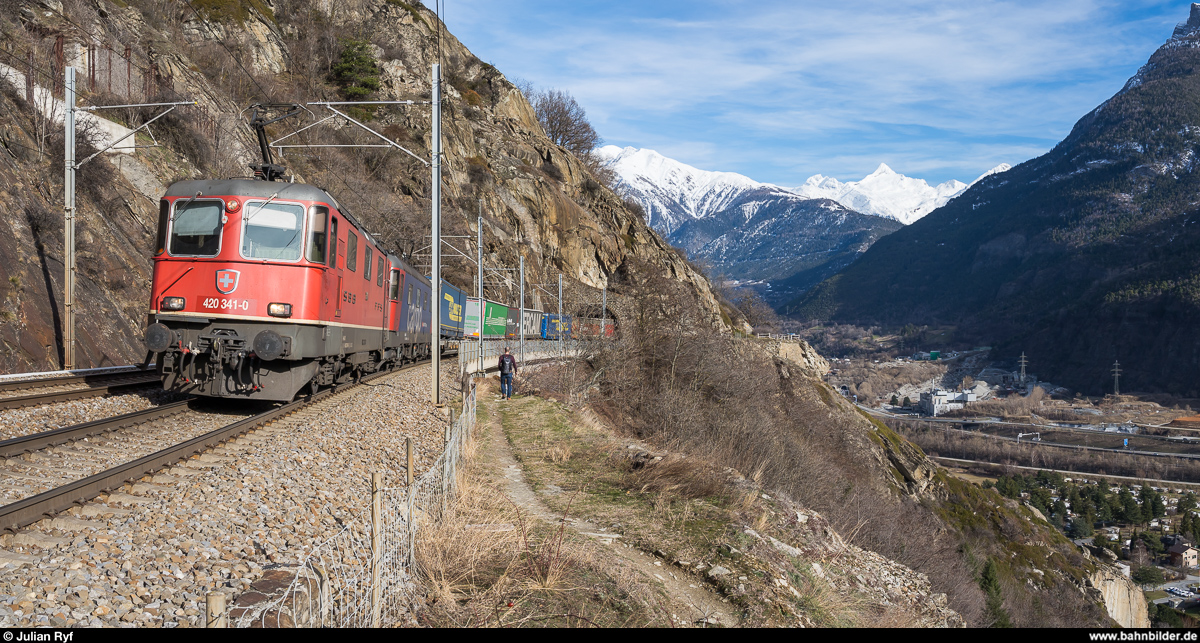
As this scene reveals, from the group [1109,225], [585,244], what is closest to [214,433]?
[585,244]

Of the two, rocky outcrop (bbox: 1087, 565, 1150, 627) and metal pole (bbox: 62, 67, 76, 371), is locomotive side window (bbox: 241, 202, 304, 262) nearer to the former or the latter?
metal pole (bbox: 62, 67, 76, 371)

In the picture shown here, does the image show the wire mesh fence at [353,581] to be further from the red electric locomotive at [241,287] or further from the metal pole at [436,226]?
the metal pole at [436,226]

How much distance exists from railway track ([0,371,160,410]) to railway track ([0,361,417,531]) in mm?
1635

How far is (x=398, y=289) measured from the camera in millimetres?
20609

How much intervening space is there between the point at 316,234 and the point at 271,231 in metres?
0.69

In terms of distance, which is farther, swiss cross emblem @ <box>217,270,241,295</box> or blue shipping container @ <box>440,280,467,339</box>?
blue shipping container @ <box>440,280,467,339</box>

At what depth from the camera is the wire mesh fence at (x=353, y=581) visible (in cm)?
394

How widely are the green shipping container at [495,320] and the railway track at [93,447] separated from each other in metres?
25.8

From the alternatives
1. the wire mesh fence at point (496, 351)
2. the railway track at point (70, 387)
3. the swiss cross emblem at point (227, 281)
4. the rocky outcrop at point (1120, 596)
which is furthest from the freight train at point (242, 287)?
the rocky outcrop at point (1120, 596)

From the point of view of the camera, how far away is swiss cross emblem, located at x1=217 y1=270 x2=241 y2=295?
11359 mm

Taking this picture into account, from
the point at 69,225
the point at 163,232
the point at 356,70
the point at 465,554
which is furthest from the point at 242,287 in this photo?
the point at 356,70

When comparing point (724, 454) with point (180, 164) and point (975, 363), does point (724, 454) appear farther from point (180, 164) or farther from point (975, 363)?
point (975, 363)

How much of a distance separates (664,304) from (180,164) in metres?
19.9

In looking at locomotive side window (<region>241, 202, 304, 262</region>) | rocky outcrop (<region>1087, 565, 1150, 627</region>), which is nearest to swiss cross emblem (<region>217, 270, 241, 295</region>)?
locomotive side window (<region>241, 202, 304, 262</region>)
